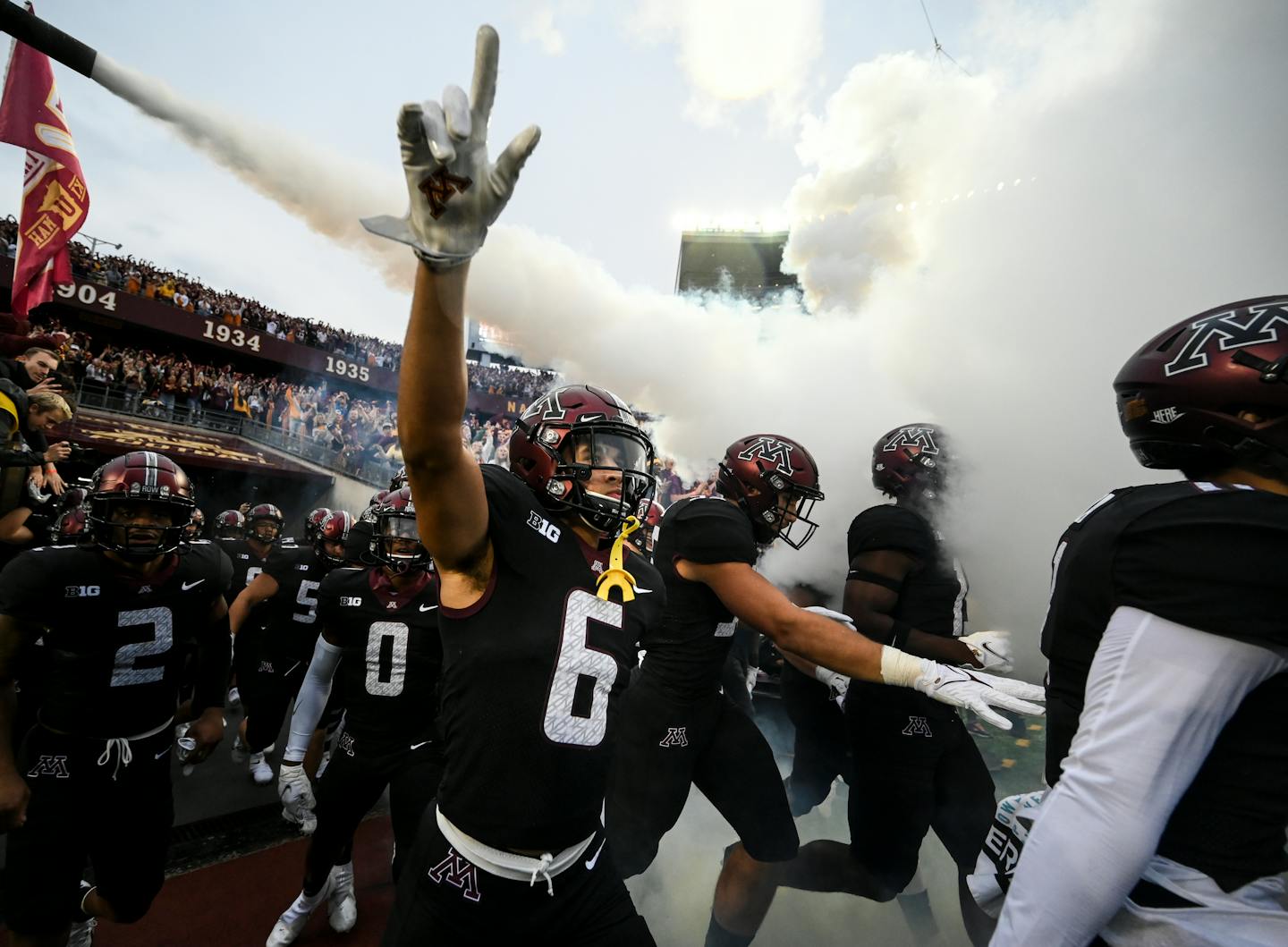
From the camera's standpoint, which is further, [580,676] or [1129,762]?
[580,676]

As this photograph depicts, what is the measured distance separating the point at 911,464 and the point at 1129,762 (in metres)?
3.18

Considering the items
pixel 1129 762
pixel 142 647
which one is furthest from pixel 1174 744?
pixel 142 647

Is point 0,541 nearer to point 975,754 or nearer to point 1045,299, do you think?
point 975,754

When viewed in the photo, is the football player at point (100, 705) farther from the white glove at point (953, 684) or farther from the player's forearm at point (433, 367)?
the white glove at point (953, 684)

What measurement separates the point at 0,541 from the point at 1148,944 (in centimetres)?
767

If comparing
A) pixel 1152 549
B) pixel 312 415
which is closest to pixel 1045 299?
pixel 1152 549

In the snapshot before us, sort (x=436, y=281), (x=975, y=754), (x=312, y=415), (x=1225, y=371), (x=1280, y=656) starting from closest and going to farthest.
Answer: (x=1280, y=656) < (x=436, y=281) < (x=1225, y=371) < (x=975, y=754) < (x=312, y=415)

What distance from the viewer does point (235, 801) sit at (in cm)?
528

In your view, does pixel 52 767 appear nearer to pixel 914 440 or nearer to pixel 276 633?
pixel 276 633

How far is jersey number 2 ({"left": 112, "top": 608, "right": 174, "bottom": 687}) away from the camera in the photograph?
10.4ft

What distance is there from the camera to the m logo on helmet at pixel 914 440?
4.35m

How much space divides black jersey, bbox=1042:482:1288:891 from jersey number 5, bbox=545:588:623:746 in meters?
1.28

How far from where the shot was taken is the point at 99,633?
313 centimetres

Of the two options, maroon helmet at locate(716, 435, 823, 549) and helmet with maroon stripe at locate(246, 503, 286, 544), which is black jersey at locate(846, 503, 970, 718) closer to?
maroon helmet at locate(716, 435, 823, 549)
